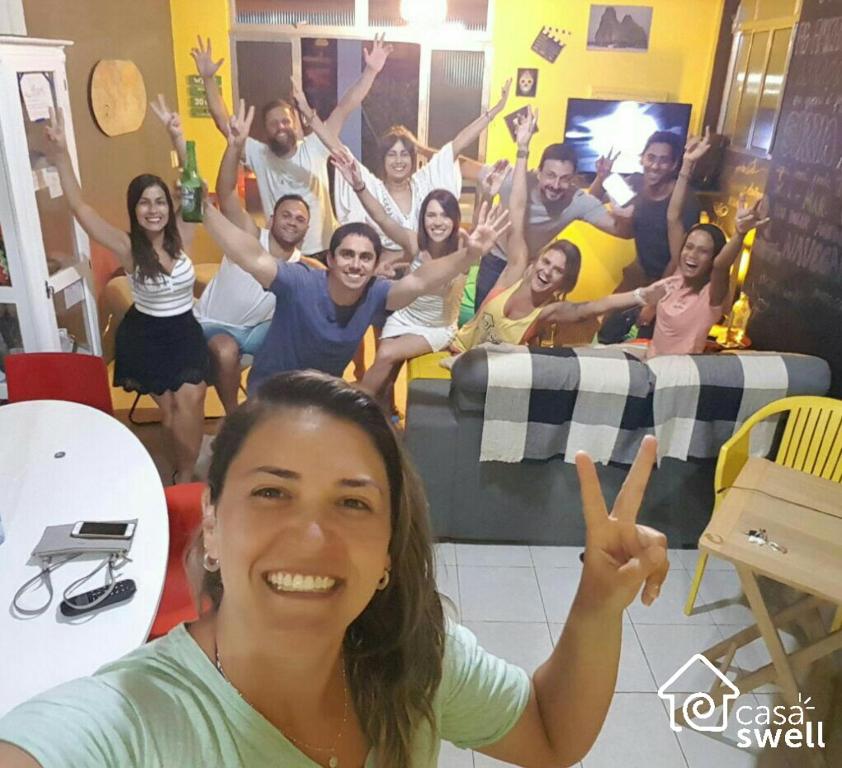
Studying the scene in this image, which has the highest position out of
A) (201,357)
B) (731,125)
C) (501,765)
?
(731,125)

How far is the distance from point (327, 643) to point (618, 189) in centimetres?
298

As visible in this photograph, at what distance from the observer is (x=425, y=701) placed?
100 cm

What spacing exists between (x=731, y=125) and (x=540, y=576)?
2.32 m

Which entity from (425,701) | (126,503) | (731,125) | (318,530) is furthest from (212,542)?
(731,125)

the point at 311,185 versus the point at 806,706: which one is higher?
the point at 311,185

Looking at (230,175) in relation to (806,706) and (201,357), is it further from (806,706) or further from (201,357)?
(806,706)

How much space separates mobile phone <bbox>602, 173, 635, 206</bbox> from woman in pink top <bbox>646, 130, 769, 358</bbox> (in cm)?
20

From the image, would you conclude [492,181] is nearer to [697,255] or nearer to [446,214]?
[446,214]

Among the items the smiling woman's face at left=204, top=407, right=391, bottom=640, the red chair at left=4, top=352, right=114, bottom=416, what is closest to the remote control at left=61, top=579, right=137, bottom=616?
the smiling woman's face at left=204, top=407, right=391, bottom=640

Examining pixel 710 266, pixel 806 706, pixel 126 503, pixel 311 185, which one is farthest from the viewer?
pixel 710 266

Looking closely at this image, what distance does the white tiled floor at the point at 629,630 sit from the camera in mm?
2143

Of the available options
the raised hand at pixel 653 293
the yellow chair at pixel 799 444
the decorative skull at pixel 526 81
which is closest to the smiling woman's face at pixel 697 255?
the raised hand at pixel 653 293

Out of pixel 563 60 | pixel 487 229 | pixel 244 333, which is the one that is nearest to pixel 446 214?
pixel 487 229

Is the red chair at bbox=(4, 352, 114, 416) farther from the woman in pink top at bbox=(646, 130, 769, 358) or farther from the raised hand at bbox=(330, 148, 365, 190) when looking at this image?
the woman in pink top at bbox=(646, 130, 769, 358)
